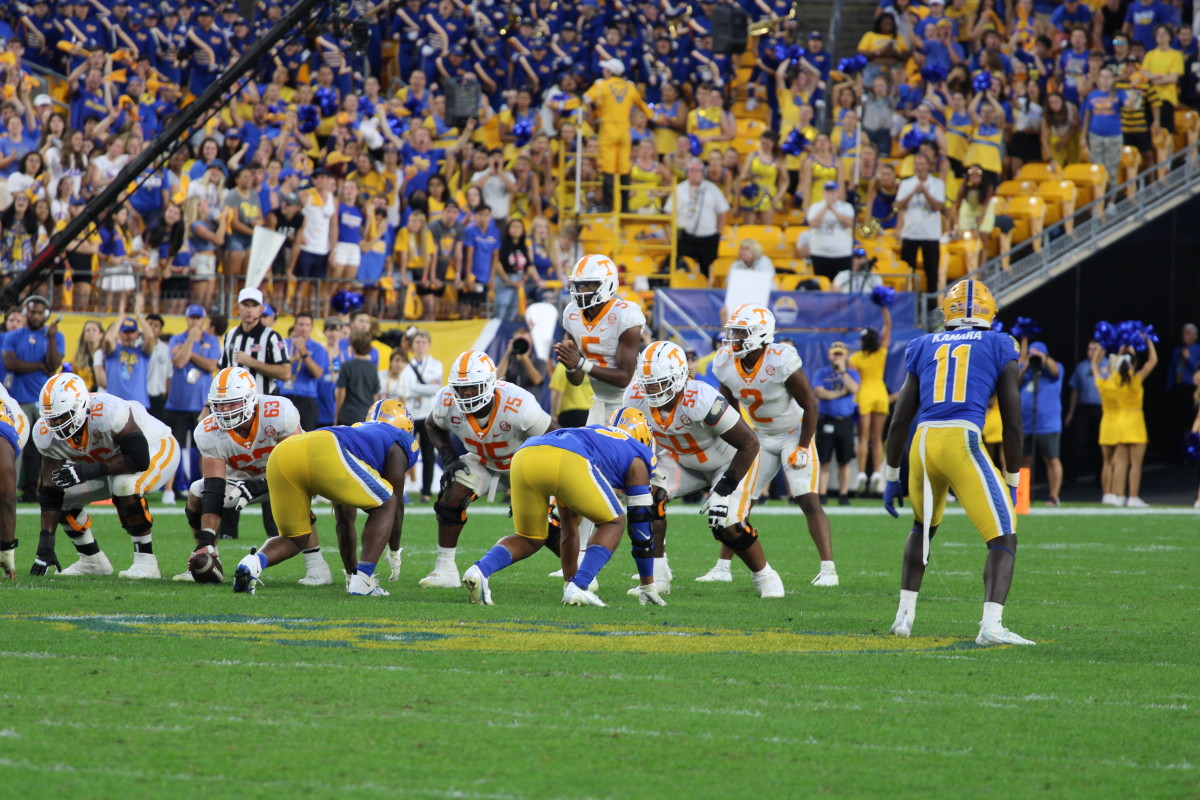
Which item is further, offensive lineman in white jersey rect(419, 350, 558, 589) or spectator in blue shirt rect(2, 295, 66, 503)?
spectator in blue shirt rect(2, 295, 66, 503)

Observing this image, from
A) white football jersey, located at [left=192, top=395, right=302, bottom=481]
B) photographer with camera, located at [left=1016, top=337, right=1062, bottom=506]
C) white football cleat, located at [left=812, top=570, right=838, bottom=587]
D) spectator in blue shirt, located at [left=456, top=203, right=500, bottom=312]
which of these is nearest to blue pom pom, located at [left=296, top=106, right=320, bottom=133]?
spectator in blue shirt, located at [left=456, top=203, right=500, bottom=312]

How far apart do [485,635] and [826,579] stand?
345 cm

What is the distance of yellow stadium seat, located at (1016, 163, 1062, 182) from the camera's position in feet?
68.7

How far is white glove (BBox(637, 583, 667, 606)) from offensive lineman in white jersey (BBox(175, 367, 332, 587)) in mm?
2030

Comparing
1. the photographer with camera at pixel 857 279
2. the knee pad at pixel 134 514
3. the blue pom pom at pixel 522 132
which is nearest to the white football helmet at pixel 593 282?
the knee pad at pixel 134 514

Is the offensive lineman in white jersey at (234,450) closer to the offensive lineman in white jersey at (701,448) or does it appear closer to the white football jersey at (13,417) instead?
the white football jersey at (13,417)

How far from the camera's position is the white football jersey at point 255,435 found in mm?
9453

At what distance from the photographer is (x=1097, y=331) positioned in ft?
60.6

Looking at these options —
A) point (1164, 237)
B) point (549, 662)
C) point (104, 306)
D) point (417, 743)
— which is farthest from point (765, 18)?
point (417, 743)

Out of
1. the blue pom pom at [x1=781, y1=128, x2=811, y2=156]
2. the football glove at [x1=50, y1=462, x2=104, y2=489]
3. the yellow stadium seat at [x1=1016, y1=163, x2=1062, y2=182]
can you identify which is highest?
the blue pom pom at [x1=781, y1=128, x2=811, y2=156]

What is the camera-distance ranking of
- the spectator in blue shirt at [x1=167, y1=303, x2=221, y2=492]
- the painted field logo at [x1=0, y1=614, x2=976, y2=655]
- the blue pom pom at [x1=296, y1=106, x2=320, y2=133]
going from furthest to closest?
the blue pom pom at [x1=296, y1=106, x2=320, y2=133]
the spectator in blue shirt at [x1=167, y1=303, x2=221, y2=492]
the painted field logo at [x1=0, y1=614, x2=976, y2=655]

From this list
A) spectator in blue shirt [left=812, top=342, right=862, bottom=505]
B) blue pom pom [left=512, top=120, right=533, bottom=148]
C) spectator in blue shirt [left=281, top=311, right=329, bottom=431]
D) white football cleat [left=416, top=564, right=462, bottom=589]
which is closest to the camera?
white football cleat [left=416, top=564, right=462, bottom=589]

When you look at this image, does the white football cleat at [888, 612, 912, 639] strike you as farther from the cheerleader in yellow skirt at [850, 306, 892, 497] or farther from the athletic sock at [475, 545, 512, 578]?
the cheerleader in yellow skirt at [850, 306, 892, 497]

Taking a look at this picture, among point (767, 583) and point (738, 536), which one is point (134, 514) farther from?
point (767, 583)
